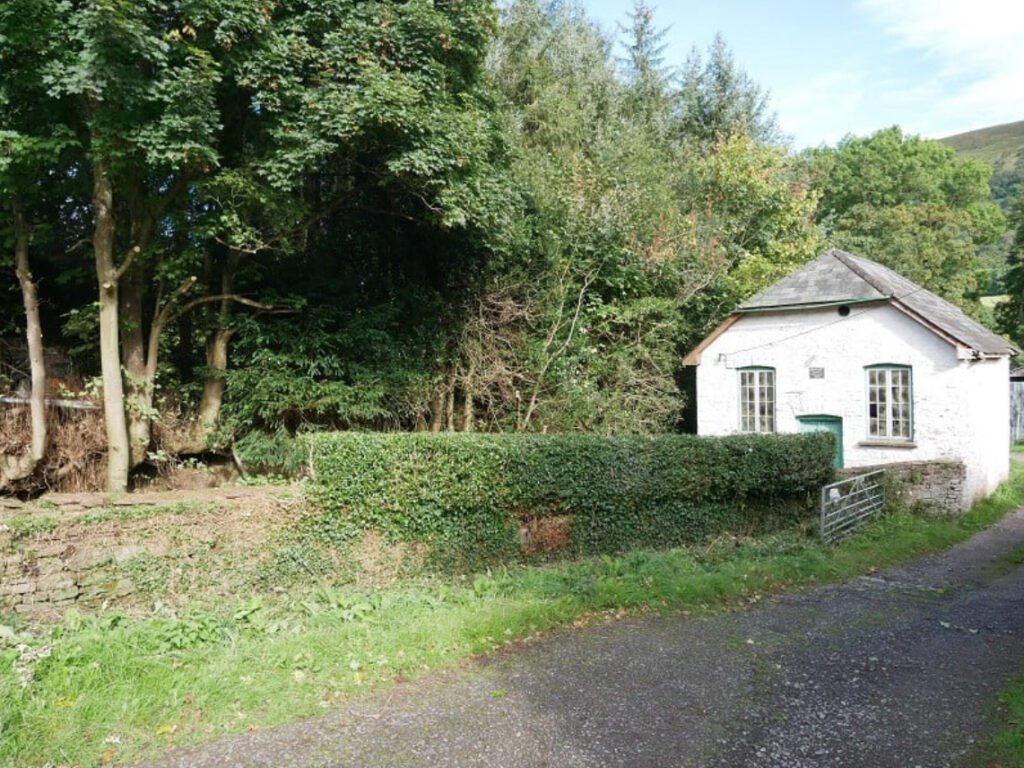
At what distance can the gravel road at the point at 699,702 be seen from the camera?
15.3ft

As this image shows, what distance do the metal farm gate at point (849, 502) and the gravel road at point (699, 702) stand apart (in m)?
3.89

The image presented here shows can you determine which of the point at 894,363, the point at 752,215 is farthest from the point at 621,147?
the point at 894,363

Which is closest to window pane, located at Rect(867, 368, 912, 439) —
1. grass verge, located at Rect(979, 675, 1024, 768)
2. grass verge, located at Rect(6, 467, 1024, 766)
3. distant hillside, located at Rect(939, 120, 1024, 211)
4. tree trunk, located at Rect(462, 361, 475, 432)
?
grass verge, located at Rect(6, 467, 1024, 766)

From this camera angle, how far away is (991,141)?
6004 inches

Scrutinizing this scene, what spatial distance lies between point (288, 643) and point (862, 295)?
50.6 ft

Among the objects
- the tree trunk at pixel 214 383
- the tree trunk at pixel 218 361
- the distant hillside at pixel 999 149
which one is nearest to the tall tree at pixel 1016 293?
the tree trunk at pixel 218 361

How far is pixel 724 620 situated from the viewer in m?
7.76

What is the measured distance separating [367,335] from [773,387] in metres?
11.2

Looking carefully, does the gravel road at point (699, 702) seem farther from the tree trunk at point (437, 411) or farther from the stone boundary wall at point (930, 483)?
the tree trunk at point (437, 411)

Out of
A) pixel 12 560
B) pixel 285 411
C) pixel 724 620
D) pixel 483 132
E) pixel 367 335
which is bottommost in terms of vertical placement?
pixel 724 620

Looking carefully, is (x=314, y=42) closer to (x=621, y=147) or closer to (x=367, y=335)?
(x=367, y=335)

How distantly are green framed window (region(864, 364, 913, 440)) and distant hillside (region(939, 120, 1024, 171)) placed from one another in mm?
136079

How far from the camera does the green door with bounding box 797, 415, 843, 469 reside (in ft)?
56.6

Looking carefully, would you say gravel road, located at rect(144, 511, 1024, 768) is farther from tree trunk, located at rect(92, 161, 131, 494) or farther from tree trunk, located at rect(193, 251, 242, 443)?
tree trunk, located at rect(193, 251, 242, 443)
